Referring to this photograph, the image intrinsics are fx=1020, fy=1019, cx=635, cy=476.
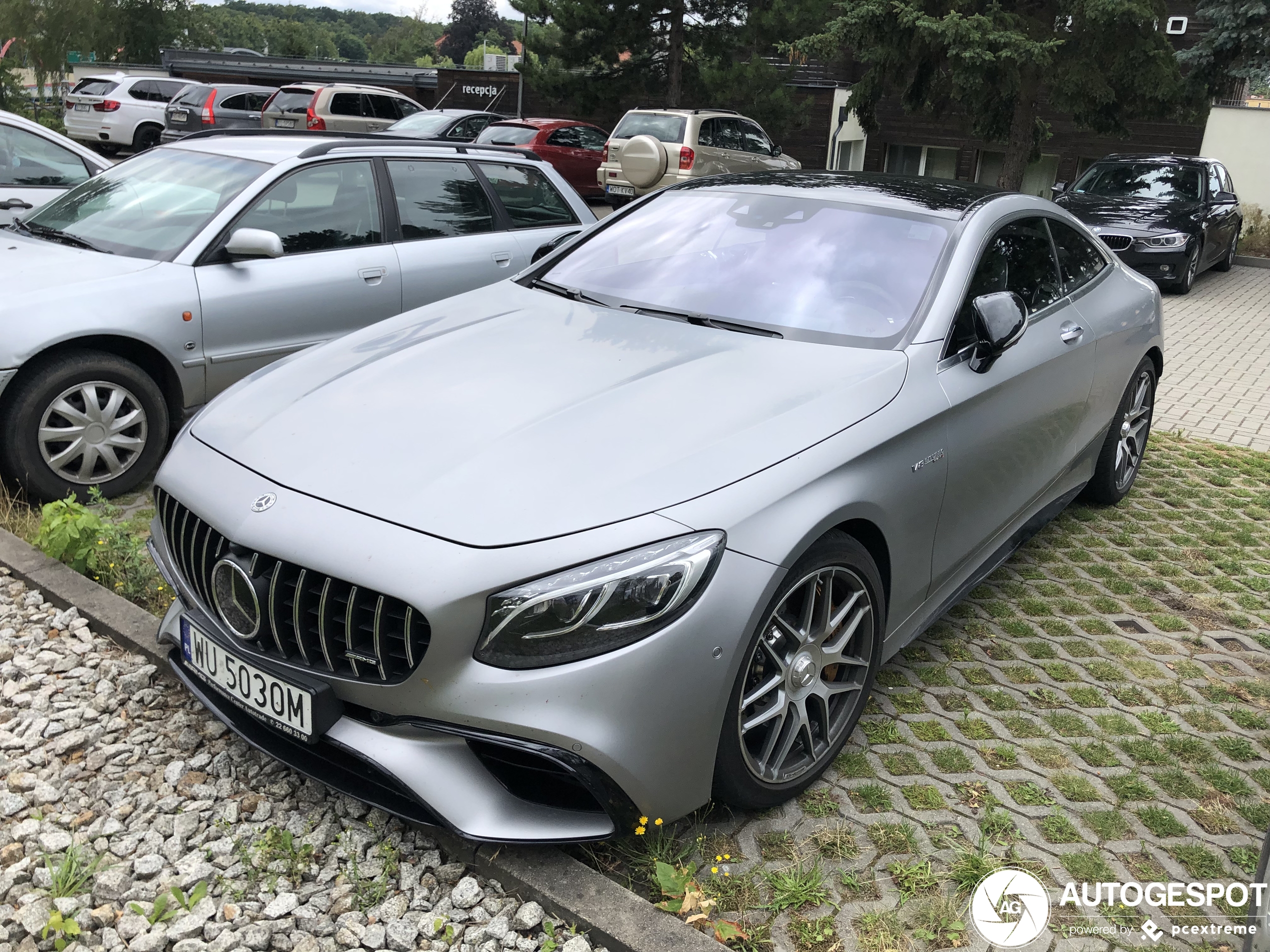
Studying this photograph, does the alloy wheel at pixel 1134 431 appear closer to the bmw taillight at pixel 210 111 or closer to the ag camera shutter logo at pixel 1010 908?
the ag camera shutter logo at pixel 1010 908

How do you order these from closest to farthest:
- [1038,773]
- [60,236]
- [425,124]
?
1. [1038,773]
2. [60,236]
3. [425,124]

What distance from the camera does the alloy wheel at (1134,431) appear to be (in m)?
5.11

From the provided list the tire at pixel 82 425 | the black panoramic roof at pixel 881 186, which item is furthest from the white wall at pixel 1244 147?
the tire at pixel 82 425

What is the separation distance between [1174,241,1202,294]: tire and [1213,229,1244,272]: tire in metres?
2.11

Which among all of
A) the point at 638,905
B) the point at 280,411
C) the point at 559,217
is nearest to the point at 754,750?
the point at 638,905

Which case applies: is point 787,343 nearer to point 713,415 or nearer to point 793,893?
point 713,415

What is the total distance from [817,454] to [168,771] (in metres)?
2.02

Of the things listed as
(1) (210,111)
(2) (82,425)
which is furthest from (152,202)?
(1) (210,111)

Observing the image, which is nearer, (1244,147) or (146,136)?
(1244,147)

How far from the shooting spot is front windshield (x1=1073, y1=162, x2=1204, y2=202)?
44.1ft

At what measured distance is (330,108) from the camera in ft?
70.5

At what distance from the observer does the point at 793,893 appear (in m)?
2.50

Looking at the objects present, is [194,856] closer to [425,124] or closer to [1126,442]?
[1126,442]

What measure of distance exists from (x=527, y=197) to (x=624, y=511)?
4503mm
